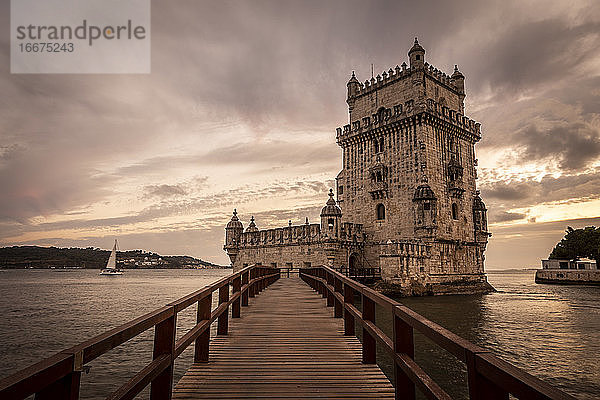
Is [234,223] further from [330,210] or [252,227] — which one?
[330,210]

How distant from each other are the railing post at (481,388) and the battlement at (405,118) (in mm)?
30242

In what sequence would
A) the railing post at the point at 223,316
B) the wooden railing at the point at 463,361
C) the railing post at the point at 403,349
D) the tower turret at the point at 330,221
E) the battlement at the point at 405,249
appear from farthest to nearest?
the tower turret at the point at 330,221
the battlement at the point at 405,249
the railing post at the point at 223,316
the railing post at the point at 403,349
the wooden railing at the point at 463,361

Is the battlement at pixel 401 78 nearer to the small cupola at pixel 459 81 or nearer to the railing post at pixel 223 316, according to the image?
the small cupola at pixel 459 81

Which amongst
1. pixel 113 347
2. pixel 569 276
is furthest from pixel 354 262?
pixel 569 276

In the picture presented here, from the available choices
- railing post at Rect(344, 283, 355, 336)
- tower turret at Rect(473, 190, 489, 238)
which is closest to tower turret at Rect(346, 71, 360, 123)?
tower turret at Rect(473, 190, 489, 238)

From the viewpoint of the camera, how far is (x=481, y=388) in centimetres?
219

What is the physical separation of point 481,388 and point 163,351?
111 inches

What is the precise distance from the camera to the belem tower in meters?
29.4

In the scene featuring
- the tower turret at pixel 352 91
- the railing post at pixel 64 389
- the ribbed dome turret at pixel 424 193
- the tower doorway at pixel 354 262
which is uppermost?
the tower turret at pixel 352 91

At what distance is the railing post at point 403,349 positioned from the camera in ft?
11.8

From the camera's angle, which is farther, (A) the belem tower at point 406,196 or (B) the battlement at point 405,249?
(A) the belem tower at point 406,196

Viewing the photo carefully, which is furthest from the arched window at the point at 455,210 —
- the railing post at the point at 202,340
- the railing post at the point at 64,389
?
the railing post at the point at 64,389

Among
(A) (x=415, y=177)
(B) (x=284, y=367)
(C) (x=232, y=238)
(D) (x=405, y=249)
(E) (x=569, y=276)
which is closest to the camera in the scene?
(B) (x=284, y=367)

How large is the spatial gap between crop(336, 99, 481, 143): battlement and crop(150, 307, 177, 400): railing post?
97.3 ft
